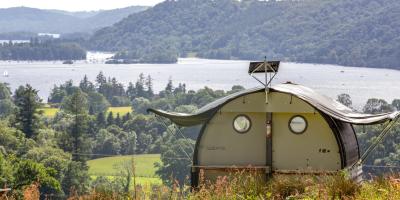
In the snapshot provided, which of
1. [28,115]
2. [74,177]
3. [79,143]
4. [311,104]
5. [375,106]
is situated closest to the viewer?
[311,104]

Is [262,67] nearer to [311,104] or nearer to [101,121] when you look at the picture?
[311,104]

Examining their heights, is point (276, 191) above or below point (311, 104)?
below

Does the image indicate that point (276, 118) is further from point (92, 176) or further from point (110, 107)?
point (110, 107)

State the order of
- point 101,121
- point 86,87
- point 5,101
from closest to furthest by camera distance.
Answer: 1. point 101,121
2. point 5,101
3. point 86,87

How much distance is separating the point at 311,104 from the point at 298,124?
0.59 m

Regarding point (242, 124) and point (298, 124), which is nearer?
point (298, 124)

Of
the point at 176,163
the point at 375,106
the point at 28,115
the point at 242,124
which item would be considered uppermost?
the point at 242,124

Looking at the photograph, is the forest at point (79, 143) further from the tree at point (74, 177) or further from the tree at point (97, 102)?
the tree at point (97, 102)

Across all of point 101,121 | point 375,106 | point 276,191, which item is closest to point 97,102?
point 101,121

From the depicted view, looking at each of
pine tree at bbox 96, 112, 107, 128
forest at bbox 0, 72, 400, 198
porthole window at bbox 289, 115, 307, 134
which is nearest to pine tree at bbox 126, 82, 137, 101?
forest at bbox 0, 72, 400, 198

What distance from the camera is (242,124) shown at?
11742 millimetres

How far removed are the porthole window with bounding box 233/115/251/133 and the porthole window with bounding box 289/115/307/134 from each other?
0.62m

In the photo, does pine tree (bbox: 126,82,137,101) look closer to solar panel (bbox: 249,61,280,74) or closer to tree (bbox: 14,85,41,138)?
tree (bbox: 14,85,41,138)

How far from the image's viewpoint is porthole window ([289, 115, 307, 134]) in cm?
1143
